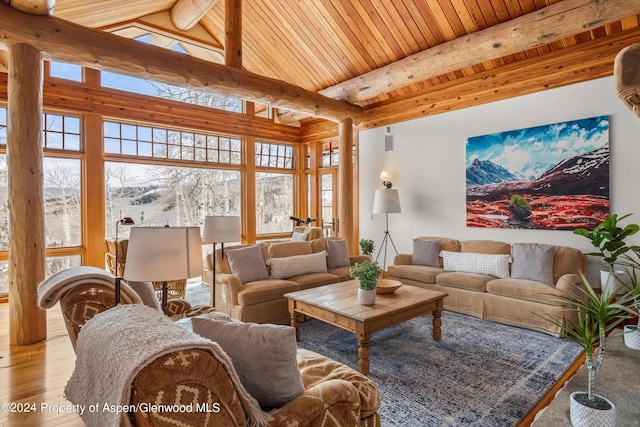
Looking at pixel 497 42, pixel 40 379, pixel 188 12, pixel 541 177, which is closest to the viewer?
pixel 40 379

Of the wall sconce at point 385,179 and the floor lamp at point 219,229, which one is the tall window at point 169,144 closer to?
the wall sconce at point 385,179

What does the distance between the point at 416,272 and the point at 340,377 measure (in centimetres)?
325

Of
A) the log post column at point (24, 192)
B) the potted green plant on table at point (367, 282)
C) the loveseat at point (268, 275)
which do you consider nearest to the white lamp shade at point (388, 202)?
the loveseat at point (268, 275)

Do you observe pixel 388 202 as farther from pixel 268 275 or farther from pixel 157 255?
pixel 157 255

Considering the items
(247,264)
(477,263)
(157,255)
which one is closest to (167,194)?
(247,264)

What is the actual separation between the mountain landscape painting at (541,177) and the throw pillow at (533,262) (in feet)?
1.69

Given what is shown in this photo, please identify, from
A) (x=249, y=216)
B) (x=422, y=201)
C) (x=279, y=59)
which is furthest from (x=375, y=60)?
(x=249, y=216)

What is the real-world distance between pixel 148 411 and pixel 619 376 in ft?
7.35

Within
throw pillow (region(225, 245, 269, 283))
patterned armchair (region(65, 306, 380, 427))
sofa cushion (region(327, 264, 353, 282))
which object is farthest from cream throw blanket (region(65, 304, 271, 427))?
sofa cushion (region(327, 264, 353, 282))

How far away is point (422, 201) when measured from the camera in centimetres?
578

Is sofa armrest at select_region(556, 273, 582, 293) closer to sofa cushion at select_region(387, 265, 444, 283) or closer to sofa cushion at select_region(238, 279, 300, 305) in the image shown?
sofa cushion at select_region(387, 265, 444, 283)

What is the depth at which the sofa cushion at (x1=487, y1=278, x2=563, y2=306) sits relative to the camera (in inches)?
143

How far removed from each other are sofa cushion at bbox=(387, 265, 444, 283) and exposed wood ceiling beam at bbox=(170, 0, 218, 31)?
464 centimetres

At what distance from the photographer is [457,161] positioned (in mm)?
5336
